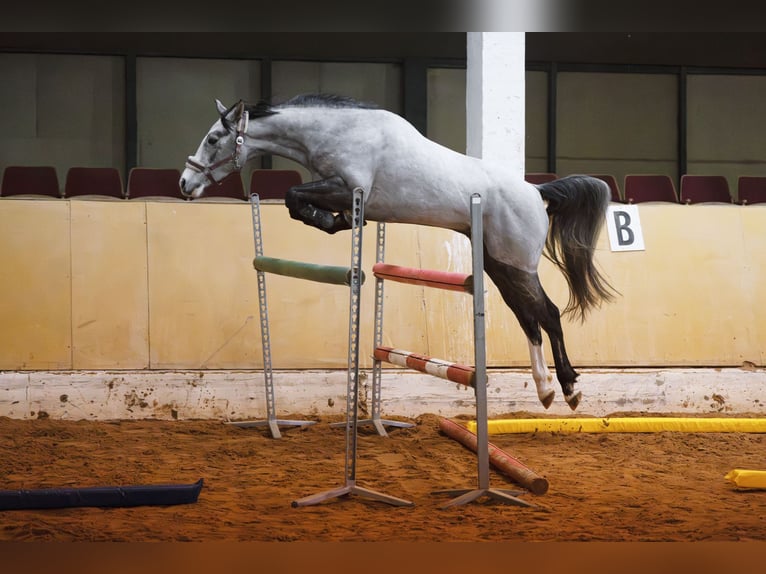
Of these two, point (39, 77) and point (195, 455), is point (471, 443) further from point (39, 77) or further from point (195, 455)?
point (39, 77)

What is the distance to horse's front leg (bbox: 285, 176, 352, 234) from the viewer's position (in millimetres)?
2982

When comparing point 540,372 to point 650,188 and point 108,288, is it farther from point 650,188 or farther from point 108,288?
point 650,188

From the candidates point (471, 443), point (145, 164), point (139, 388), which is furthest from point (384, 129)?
point (145, 164)

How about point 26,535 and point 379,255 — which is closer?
point 26,535

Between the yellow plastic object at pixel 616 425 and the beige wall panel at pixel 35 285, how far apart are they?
95.3 inches

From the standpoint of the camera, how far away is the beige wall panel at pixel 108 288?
4.75m

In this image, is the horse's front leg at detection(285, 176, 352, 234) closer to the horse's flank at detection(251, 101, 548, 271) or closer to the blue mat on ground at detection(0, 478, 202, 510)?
the horse's flank at detection(251, 101, 548, 271)

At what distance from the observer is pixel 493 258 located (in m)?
3.31

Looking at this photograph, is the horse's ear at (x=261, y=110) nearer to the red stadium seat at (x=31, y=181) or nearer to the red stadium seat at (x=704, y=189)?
the red stadium seat at (x=31, y=181)

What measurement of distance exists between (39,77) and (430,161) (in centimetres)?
787

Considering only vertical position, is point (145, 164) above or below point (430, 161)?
above

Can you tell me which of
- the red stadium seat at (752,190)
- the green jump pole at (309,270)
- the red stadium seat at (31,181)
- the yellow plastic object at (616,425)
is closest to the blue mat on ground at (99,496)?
the green jump pole at (309,270)

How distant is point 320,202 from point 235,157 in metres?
0.43

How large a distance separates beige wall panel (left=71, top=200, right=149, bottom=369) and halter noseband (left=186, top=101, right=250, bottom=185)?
1.78m
